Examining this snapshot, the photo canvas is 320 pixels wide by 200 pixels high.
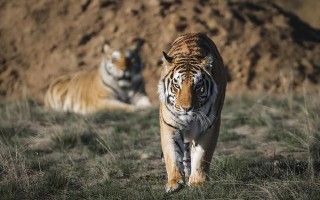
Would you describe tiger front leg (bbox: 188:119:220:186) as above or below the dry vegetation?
above

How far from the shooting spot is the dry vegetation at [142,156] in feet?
14.3

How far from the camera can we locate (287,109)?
8.38 metres

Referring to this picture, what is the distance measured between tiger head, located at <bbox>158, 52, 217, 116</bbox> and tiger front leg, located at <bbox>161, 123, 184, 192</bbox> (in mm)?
221

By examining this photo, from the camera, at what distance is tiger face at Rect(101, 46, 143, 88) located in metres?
10.2

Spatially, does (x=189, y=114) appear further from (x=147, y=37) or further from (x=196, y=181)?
(x=147, y=37)

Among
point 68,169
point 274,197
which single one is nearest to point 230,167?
point 274,197

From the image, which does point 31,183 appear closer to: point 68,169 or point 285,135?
point 68,169

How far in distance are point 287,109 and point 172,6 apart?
5063 millimetres

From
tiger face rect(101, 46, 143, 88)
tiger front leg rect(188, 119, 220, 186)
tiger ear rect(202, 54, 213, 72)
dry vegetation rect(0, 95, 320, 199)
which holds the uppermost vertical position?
tiger ear rect(202, 54, 213, 72)

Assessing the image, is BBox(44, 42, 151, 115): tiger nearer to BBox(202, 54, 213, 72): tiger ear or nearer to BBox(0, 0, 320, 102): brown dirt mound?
BBox(0, 0, 320, 102): brown dirt mound

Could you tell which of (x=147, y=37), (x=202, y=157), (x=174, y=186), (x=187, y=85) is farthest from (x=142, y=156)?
(x=147, y=37)

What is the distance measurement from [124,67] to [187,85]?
5.75m

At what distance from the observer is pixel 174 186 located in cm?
443

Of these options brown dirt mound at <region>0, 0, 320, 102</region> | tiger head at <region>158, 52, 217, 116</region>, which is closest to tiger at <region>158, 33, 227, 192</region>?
tiger head at <region>158, 52, 217, 116</region>
